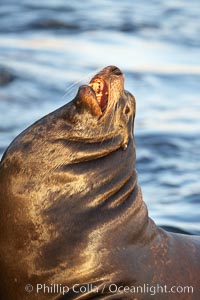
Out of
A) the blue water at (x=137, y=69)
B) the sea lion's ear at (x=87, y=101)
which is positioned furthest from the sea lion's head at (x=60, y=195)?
the blue water at (x=137, y=69)

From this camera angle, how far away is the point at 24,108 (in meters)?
13.4

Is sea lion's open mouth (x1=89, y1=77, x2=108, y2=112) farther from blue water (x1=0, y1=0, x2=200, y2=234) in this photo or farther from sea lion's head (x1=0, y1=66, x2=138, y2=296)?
blue water (x1=0, y1=0, x2=200, y2=234)

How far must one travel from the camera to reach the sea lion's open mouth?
6.72 metres

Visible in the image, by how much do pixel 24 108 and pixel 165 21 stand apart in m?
5.43

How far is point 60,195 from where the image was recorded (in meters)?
6.44

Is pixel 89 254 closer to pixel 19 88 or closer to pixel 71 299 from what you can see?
pixel 71 299

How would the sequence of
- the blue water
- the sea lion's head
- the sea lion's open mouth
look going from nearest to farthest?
1. the sea lion's head
2. the sea lion's open mouth
3. the blue water

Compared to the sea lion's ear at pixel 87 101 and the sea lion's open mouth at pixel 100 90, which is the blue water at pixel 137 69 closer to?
the sea lion's open mouth at pixel 100 90

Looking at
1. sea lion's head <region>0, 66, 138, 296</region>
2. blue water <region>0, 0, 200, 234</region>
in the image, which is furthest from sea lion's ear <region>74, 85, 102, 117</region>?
blue water <region>0, 0, 200, 234</region>

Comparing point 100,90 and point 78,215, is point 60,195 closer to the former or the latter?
point 78,215

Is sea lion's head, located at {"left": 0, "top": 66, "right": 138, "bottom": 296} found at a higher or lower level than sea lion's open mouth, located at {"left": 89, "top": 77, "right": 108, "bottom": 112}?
lower

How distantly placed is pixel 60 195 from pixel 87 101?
48cm

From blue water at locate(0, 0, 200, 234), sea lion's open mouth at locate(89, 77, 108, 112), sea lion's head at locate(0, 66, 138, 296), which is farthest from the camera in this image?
blue water at locate(0, 0, 200, 234)

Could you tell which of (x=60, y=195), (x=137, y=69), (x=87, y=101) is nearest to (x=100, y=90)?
(x=87, y=101)
